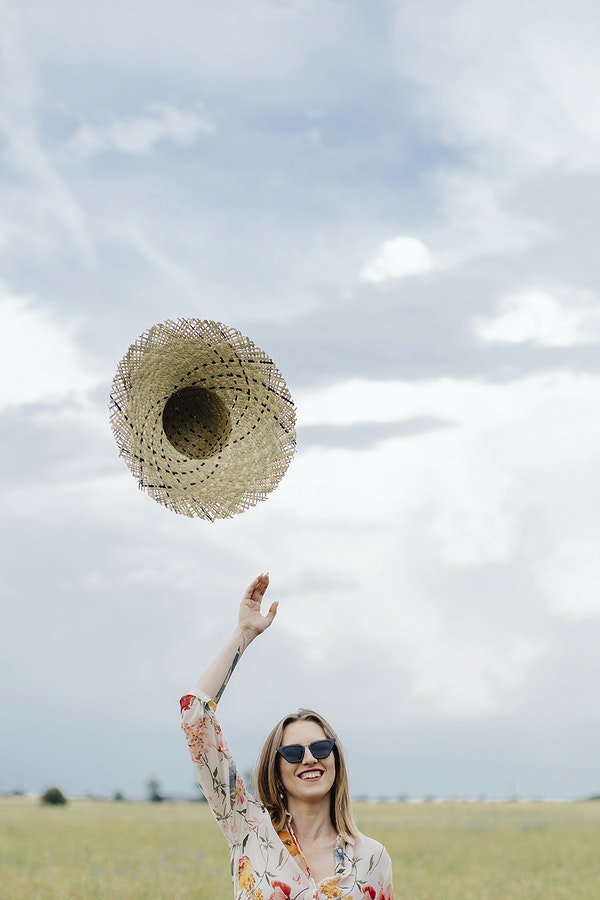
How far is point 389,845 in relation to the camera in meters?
13.7

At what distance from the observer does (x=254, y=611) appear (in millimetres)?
3707

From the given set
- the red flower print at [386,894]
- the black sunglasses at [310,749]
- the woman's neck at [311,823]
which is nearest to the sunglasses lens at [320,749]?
the black sunglasses at [310,749]


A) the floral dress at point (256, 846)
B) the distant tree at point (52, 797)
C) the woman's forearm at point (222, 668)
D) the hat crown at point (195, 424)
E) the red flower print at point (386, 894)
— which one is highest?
the hat crown at point (195, 424)

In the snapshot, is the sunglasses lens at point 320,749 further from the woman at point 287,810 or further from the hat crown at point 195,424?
the hat crown at point 195,424

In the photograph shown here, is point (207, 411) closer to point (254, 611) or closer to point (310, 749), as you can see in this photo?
point (254, 611)

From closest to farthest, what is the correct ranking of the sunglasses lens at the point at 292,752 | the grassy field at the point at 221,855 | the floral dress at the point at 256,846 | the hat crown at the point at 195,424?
the floral dress at the point at 256,846 → the sunglasses lens at the point at 292,752 → the hat crown at the point at 195,424 → the grassy field at the point at 221,855

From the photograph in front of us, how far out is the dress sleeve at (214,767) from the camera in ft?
11.2

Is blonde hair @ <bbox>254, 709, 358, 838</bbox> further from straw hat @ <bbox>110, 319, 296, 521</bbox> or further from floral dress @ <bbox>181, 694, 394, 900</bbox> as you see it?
straw hat @ <bbox>110, 319, 296, 521</bbox>

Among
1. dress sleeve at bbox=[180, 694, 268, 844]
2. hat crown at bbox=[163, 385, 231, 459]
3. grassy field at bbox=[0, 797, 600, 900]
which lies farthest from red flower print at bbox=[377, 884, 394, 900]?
grassy field at bbox=[0, 797, 600, 900]

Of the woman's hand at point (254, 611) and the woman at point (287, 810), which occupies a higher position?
the woman's hand at point (254, 611)

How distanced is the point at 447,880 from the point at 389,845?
10.1 feet

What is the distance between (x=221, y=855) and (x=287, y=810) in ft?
30.9

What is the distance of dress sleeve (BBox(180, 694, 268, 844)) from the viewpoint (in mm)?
3406

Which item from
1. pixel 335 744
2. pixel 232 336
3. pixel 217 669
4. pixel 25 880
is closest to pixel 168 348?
pixel 232 336
